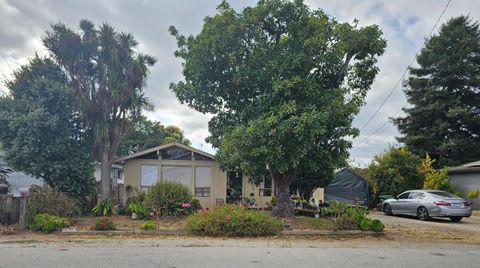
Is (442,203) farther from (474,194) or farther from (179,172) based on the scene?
(179,172)

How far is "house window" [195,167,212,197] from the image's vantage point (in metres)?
18.8

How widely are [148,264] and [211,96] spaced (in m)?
8.01

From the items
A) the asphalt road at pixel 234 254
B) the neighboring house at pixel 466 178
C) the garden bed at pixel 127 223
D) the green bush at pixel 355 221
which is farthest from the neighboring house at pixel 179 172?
the neighboring house at pixel 466 178

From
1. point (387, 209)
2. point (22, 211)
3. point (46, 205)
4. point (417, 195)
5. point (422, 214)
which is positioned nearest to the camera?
point (22, 211)

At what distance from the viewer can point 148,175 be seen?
60.6ft

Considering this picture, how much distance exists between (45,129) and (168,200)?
17.1 ft

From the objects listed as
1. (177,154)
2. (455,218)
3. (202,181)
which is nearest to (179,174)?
(177,154)

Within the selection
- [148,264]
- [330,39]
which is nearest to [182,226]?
[148,264]

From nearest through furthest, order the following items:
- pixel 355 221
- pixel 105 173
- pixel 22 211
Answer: pixel 22 211
pixel 355 221
pixel 105 173

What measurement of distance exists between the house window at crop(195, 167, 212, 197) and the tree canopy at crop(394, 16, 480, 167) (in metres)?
18.6

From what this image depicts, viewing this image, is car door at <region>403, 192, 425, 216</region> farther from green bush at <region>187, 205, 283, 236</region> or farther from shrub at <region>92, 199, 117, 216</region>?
shrub at <region>92, 199, 117, 216</region>

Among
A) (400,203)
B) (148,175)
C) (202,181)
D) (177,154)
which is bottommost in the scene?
(400,203)

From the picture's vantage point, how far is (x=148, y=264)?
675 centimetres

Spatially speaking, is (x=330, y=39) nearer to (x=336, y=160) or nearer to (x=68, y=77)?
(x=336, y=160)
